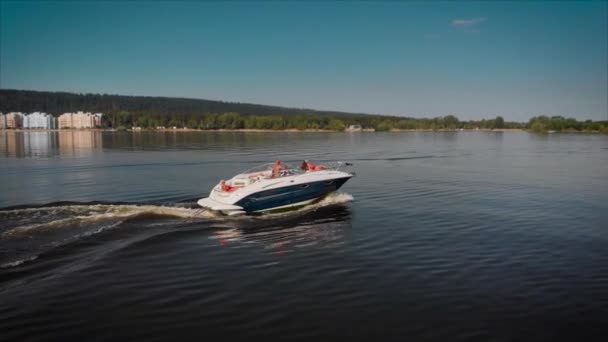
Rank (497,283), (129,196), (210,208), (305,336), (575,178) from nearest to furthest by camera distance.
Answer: (305,336)
(497,283)
(210,208)
(129,196)
(575,178)

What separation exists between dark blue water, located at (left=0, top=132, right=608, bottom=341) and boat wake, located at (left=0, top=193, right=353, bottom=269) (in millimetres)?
84

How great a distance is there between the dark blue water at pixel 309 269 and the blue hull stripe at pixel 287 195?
0.65 m

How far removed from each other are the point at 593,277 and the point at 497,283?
9.12 feet

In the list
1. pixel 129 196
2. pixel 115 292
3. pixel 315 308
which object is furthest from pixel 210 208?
pixel 315 308

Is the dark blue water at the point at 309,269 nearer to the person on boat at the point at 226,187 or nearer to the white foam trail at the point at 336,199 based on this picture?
the white foam trail at the point at 336,199

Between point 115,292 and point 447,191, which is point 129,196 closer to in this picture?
point 115,292

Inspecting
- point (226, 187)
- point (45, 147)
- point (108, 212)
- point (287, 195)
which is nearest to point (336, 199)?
point (287, 195)

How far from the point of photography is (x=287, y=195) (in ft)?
68.9

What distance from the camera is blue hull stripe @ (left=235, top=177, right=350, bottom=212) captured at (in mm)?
20125

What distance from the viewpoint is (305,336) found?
9016mm

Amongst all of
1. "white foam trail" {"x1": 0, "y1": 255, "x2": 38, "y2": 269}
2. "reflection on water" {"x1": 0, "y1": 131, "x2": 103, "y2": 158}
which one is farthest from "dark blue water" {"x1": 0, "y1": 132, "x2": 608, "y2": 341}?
"reflection on water" {"x1": 0, "y1": 131, "x2": 103, "y2": 158}

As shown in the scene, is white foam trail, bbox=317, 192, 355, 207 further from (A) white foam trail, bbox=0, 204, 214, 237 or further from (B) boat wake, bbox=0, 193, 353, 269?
(A) white foam trail, bbox=0, 204, 214, 237

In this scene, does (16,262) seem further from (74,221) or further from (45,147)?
(45,147)

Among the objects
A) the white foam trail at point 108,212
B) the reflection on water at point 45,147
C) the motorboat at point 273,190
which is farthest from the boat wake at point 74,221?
the reflection on water at point 45,147
